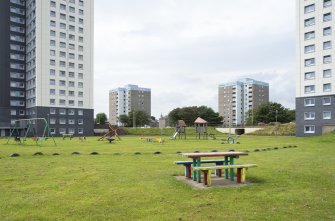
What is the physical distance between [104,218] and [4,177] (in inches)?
260

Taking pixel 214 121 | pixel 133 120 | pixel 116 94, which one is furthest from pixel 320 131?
pixel 116 94

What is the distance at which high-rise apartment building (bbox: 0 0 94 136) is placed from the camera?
7200 centimetres

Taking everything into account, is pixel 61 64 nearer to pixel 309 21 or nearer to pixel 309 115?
pixel 309 21

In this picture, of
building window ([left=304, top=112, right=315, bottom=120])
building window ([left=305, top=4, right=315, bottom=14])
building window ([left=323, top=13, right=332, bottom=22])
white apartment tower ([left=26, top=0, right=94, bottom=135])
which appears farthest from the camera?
white apartment tower ([left=26, top=0, right=94, bottom=135])

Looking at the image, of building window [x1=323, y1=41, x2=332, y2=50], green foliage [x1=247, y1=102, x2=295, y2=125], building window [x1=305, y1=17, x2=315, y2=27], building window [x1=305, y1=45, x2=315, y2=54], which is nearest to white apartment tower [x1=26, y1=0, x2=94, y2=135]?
building window [x1=305, y1=17, x2=315, y2=27]

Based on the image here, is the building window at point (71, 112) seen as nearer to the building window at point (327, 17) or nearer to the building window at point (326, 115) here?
the building window at point (326, 115)

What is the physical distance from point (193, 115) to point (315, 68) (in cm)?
7134

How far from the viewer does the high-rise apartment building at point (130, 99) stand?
18688 cm

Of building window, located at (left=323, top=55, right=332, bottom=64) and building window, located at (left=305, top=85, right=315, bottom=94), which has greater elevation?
building window, located at (left=323, top=55, right=332, bottom=64)

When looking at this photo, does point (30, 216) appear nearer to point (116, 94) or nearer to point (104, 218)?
point (104, 218)

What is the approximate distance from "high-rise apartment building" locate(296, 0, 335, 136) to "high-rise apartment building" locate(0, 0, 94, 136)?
50.3 metres

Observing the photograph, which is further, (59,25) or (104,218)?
(59,25)

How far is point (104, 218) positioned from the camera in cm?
634

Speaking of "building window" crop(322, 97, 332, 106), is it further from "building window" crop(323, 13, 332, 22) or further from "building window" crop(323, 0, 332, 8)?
"building window" crop(323, 0, 332, 8)
